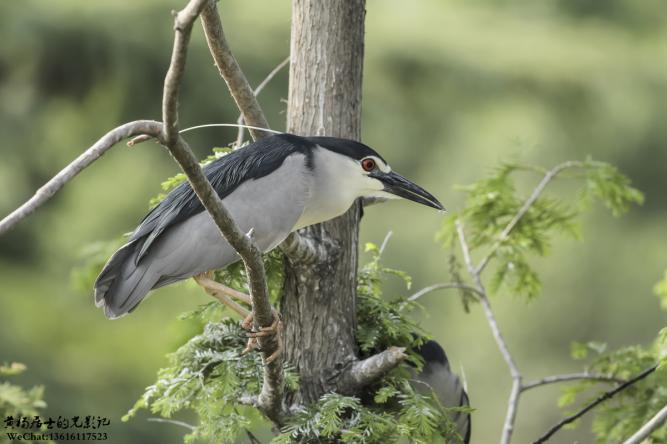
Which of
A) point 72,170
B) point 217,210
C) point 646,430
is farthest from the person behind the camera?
point 646,430

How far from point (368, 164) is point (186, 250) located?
1.78 ft

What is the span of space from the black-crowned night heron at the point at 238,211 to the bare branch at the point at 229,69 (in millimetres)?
76

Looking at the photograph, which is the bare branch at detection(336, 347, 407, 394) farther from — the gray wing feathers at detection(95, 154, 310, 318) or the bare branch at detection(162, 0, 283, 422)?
the gray wing feathers at detection(95, 154, 310, 318)

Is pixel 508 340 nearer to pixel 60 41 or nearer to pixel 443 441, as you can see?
pixel 60 41

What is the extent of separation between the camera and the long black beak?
2430mm

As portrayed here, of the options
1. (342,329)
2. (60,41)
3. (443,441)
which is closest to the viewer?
(443,441)

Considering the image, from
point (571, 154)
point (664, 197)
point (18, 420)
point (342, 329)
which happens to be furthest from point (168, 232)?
point (664, 197)

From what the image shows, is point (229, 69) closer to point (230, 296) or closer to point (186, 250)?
point (186, 250)

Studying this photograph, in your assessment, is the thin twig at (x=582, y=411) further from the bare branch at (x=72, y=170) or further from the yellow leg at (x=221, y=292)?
the bare branch at (x=72, y=170)

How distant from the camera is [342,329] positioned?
228 cm

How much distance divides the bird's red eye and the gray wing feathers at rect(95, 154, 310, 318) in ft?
0.82

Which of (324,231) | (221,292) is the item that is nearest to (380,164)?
(324,231)

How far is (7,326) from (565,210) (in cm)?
275

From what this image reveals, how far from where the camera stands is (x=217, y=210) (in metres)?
1.53
